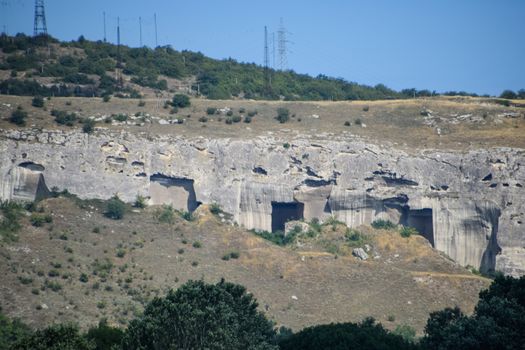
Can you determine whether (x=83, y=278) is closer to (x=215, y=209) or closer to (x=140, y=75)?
(x=215, y=209)

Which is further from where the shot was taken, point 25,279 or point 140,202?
point 140,202

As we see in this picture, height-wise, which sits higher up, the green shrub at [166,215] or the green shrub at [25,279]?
the green shrub at [166,215]

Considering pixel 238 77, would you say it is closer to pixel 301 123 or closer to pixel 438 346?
pixel 301 123

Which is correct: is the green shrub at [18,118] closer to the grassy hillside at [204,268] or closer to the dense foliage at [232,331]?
the grassy hillside at [204,268]

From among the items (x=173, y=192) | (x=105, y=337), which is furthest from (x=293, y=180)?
(x=105, y=337)

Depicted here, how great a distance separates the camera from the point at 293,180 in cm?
7244

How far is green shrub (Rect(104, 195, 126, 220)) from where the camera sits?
69.6 metres

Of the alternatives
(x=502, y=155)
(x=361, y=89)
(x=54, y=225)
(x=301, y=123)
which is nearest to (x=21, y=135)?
(x=54, y=225)

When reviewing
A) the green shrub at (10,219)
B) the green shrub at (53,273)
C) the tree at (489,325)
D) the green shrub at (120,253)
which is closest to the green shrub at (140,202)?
the green shrub at (120,253)

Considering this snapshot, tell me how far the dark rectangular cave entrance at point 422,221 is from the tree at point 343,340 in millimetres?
19804

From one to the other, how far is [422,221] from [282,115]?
11.8 meters

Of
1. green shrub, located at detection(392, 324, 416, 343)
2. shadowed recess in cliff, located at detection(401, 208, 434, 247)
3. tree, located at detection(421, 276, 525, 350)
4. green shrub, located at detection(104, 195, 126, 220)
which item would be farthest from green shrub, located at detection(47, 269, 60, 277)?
shadowed recess in cliff, located at detection(401, 208, 434, 247)

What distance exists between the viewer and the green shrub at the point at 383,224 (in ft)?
232

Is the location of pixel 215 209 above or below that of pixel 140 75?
below
